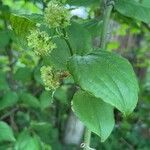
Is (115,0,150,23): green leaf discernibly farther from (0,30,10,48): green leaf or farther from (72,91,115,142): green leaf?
(0,30,10,48): green leaf

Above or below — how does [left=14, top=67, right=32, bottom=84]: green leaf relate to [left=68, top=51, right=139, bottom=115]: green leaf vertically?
below

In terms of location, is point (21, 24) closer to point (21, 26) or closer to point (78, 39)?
point (21, 26)

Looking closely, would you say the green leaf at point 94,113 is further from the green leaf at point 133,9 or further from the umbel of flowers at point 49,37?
the green leaf at point 133,9

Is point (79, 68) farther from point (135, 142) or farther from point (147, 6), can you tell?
point (135, 142)

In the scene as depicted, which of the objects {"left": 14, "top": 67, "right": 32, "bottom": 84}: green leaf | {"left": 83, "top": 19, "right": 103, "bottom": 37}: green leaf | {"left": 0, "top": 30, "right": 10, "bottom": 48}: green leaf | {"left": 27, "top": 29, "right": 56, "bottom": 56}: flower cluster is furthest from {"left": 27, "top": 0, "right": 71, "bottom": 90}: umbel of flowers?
{"left": 14, "top": 67, "right": 32, "bottom": 84}: green leaf

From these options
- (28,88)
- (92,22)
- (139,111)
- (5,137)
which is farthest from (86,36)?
(139,111)

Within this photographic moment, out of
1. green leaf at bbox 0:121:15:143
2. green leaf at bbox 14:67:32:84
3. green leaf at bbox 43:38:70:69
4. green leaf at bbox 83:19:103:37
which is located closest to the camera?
green leaf at bbox 43:38:70:69
